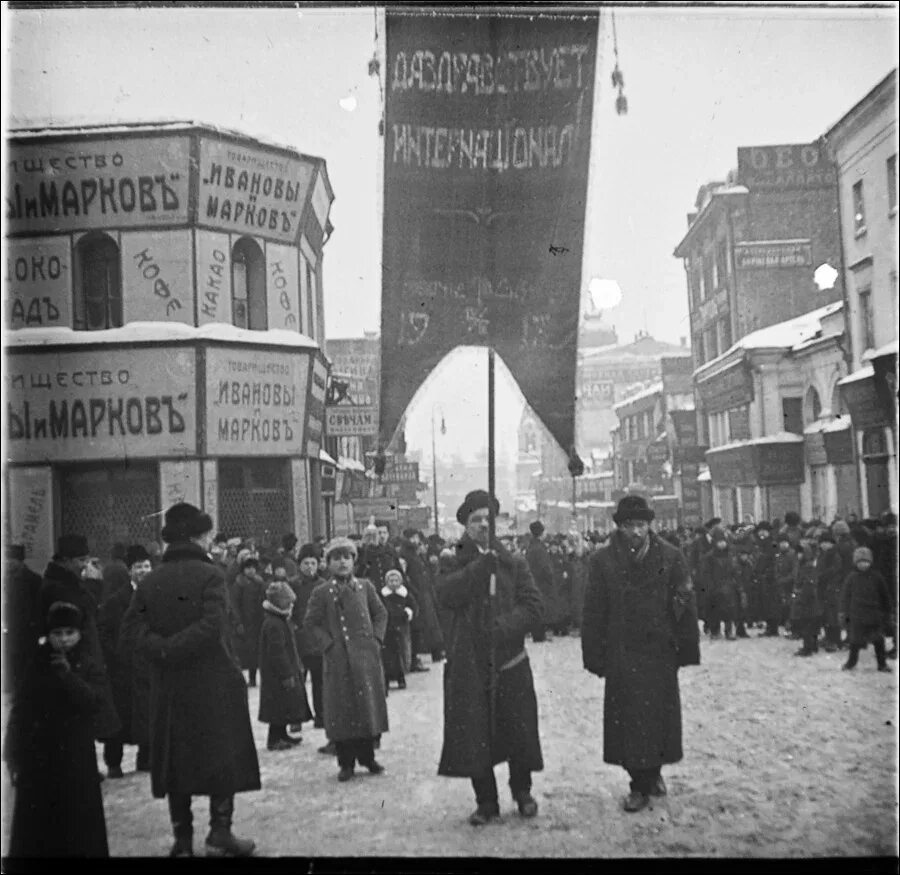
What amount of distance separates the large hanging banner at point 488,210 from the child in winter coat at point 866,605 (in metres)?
2.28

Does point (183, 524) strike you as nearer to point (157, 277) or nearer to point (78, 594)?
point (78, 594)

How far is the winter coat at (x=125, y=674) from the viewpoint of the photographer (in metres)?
Answer: 5.44

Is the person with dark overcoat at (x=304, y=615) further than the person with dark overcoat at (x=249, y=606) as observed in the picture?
Yes

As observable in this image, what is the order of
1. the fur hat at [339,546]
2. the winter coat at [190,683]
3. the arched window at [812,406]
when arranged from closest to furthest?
1. the winter coat at [190,683]
2. the fur hat at [339,546]
3. the arched window at [812,406]

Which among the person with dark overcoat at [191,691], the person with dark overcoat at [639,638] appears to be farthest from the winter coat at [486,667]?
the person with dark overcoat at [191,691]

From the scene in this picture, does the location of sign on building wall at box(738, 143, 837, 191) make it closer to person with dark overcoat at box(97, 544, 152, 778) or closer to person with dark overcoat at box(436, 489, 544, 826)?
person with dark overcoat at box(436, 489, 544, 826)

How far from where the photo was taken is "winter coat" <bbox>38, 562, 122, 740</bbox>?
466 centimetres

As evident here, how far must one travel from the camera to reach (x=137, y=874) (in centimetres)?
484

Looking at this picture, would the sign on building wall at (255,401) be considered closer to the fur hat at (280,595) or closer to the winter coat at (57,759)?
the fur hat at (280,595)

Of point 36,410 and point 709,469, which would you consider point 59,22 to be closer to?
point 36,410

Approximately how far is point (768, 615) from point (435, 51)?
16.9ft

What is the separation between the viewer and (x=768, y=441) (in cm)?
666

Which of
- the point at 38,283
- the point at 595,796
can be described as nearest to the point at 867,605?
the point at 595,796

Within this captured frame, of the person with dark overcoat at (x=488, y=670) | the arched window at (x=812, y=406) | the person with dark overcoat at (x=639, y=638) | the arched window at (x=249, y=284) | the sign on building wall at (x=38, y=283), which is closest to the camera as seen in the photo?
the person with dark overcoat at (x=488, y=670)
